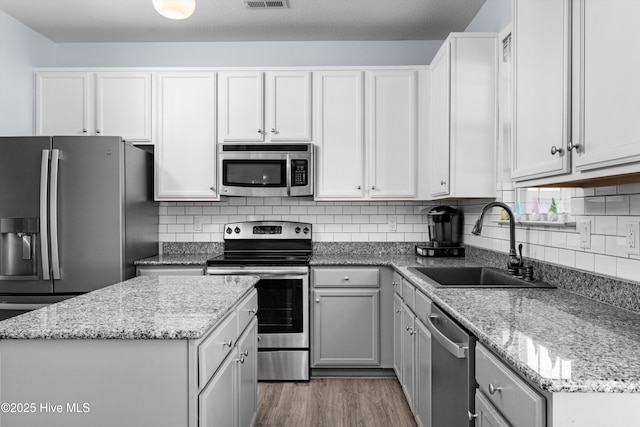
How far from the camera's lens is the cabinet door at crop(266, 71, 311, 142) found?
3510mm

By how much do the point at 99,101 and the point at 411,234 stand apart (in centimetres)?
275

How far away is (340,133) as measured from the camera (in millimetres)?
3521

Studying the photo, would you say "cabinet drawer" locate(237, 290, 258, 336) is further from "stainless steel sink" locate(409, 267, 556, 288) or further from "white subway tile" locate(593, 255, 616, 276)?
"white subway tile" locate(593, 255, 616, 276)

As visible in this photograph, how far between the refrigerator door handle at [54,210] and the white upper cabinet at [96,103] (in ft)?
2.04

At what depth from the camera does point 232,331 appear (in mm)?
1822

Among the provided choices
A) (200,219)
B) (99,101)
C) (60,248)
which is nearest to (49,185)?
(60,248)

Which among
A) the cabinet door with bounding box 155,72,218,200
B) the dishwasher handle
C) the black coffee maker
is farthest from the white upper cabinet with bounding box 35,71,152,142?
the dishwasher handle

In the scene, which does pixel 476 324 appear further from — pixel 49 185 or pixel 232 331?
pixel 49 185

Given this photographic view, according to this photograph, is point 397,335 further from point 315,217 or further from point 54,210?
point 54,210

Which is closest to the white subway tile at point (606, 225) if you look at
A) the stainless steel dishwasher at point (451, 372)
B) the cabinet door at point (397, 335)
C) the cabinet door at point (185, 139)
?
the stainless steel dishwasher at point (451, 372)

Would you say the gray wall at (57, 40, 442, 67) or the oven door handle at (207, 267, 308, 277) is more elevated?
the gray wall at (57, 40, 442, 67)

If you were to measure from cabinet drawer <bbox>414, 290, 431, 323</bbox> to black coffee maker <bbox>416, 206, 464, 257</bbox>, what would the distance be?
1.07m

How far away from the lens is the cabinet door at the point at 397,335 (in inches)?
119

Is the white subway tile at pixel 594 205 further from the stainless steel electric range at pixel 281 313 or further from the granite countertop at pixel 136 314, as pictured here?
the stainless steel electric range at pixel 281 313
